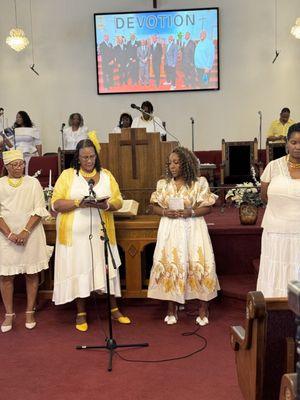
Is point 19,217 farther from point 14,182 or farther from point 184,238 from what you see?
point 184,238

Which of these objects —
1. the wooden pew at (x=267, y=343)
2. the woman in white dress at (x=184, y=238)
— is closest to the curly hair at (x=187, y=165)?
the woman in white dress at (x=184, y=238)

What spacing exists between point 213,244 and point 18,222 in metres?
1.93

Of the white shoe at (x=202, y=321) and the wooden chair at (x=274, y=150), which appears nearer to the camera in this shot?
the white shoe at (x=202, y=321)

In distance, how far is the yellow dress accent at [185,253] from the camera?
157 inches

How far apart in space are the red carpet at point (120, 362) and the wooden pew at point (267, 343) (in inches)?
33.0

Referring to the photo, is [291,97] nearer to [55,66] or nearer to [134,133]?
[55,66]

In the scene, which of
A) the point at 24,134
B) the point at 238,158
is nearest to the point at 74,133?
the point at 24,134

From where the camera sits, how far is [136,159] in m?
5.00

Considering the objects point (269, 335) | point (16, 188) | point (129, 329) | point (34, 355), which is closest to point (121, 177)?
point (16, 188)

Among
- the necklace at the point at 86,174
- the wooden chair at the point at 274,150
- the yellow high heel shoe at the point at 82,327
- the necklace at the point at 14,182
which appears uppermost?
the necklace at the point at 86,174

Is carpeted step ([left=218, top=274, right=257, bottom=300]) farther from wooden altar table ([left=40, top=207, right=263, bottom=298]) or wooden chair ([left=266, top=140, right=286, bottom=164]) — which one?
wooden chair ([left=266, top=140, right=286, bottom=164])

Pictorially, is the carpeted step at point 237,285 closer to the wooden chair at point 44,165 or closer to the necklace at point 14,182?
the necklace at point 14,182

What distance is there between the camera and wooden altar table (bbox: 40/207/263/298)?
4.50 meters

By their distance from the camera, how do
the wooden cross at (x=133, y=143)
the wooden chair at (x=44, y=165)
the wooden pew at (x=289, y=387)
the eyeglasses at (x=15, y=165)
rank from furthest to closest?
the wooden chair at (x=44, y=165) < the wooden cross at (x=133, y=143) < the eyeglasses at (x=15, y=165) < the wooden pew at (x=289, y=387)
